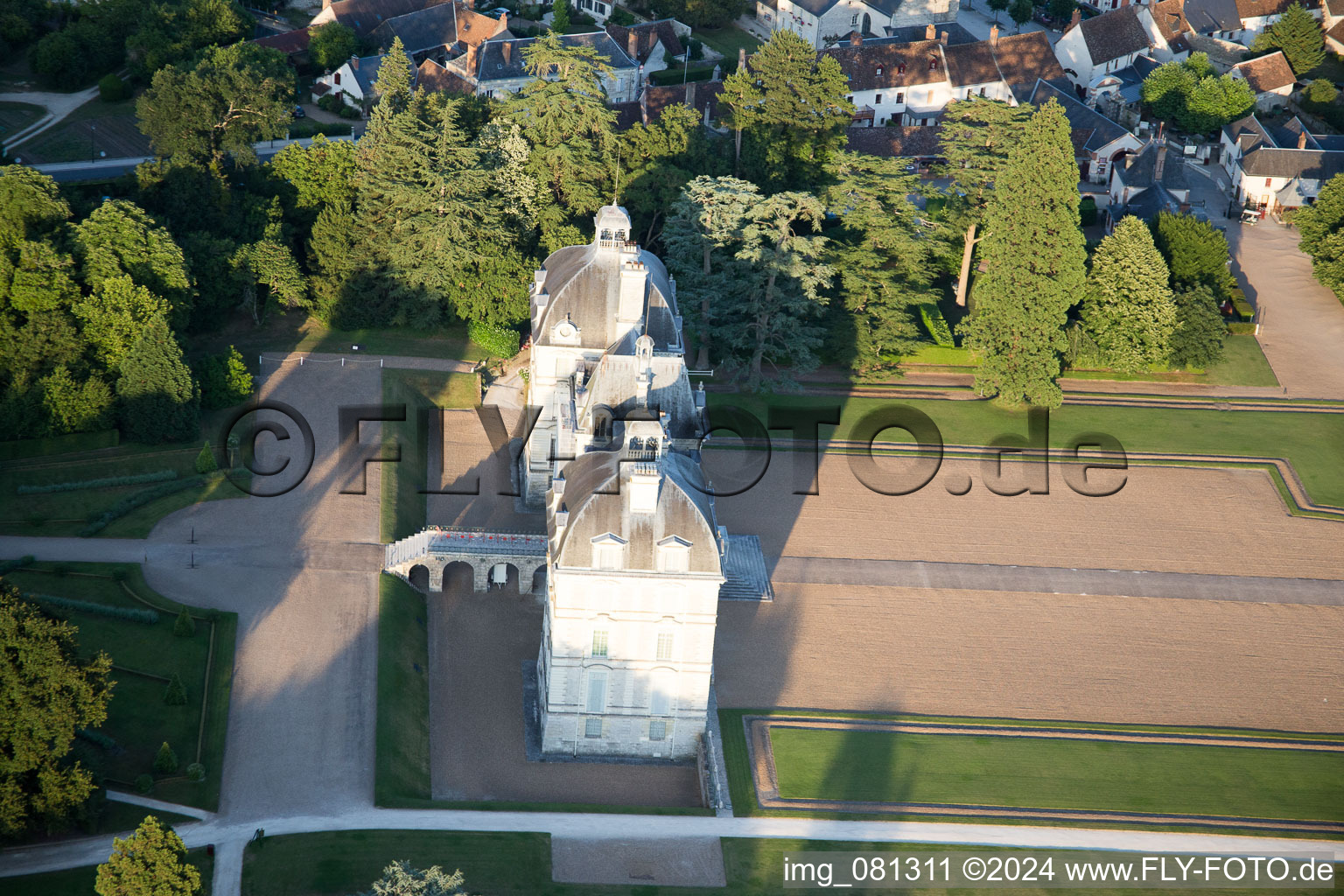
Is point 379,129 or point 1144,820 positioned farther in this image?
point 379,129

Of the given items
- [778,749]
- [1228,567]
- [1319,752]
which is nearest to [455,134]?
[778,749]

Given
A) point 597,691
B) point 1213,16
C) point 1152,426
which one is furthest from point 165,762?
point 1213,16

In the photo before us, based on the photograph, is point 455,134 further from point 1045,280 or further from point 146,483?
point 1045,280

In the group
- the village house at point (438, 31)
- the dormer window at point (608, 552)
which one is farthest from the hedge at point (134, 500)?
the village house at point (438, 31)

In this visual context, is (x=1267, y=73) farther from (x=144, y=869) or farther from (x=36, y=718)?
(x=144, y=869)

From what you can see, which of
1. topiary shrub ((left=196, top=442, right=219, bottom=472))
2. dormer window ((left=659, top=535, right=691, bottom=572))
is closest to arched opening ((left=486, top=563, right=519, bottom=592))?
dormer window ((left=659, top=535, right=691, bottom=572))

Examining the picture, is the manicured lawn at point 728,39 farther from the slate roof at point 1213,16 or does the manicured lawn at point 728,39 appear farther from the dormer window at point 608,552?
the dormer window at point 608,552

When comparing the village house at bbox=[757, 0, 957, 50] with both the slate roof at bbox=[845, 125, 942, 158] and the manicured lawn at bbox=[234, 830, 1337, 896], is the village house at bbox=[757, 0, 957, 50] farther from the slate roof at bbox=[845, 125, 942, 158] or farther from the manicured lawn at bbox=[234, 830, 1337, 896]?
the manicured lawn at bbox=[234, 830, 1337, 896]
